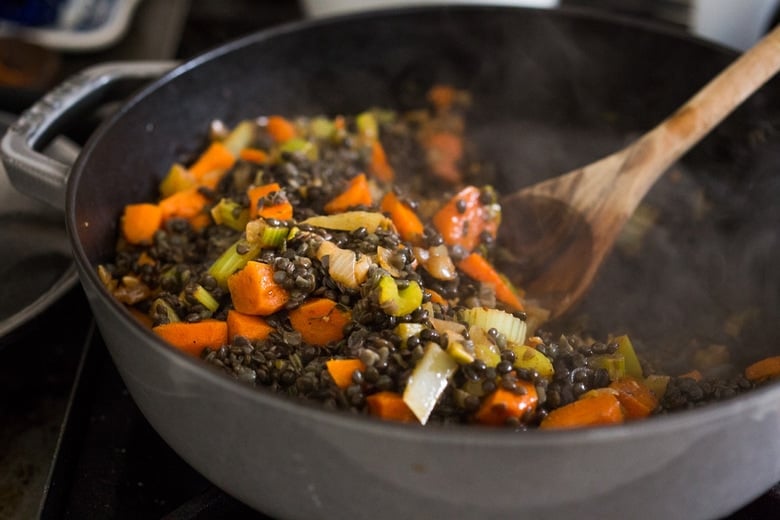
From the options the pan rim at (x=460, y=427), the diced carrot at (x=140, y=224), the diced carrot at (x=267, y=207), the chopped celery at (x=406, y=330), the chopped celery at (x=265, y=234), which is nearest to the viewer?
the pan rim at (x=460, y=427)

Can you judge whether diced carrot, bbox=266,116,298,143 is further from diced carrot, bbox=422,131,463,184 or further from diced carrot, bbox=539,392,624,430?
diced carrot, bbox=539,392,624,430

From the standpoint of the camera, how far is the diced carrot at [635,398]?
54.1 inches

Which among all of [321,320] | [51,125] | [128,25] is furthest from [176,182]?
[128,25]

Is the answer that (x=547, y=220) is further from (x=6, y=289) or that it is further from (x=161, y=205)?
(x=6, y=289)

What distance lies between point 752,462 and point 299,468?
0.66m

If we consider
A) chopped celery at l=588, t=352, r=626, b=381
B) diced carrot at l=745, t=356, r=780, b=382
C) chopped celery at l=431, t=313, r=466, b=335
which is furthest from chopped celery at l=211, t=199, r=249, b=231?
diced carrot at l=745, t=356, r=780, b=382

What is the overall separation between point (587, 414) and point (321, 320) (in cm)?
53

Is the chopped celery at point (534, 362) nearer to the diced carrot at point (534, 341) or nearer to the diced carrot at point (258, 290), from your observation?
the diced carrot at point (534, 341)

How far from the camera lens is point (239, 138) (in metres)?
2.14

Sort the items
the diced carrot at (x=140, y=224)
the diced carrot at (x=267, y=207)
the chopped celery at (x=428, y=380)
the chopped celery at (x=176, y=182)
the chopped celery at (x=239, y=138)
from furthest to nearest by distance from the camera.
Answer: the chopped celery at (x=239, y=138) → the chopped celery at (x=176, y=182) → the diced carrot at (x=140, y=224) → the diced carrot at (x=267, y=207) → the chopped celery at (x=428, y=380)

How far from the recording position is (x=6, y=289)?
72.1 inches

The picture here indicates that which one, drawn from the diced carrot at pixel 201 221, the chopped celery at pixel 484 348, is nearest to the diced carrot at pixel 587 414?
the chopped celery at pixel 484 348

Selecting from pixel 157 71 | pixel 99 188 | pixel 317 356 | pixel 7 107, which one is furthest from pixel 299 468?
pixel 7 107

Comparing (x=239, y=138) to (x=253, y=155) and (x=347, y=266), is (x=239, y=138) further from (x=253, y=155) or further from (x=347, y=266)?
(x=347, y=266)
